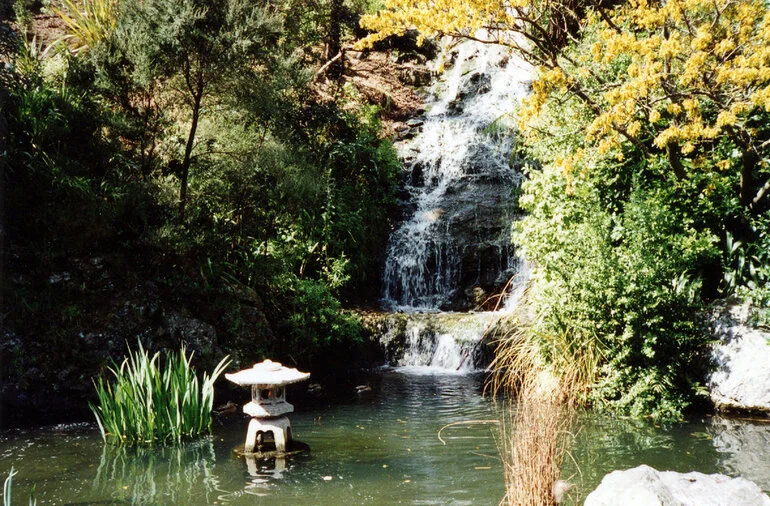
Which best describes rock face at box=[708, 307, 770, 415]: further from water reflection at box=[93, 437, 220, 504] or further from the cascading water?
water reflection at box=[93, 437, 220, 504]

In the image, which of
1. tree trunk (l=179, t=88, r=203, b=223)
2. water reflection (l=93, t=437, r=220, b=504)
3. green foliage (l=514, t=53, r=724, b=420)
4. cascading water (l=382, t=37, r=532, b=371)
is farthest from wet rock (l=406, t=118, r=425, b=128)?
water reflection (l=93, t=437, r=220, b=504)

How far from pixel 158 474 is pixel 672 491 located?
14.1ft

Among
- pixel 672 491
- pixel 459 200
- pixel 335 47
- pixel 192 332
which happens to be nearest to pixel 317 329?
pixel 192 332

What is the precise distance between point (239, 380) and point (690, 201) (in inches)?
243

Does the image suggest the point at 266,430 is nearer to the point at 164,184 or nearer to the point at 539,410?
the point at 539,410

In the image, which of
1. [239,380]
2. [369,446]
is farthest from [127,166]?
[369,446]

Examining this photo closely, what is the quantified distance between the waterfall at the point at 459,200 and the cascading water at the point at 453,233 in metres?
0.02

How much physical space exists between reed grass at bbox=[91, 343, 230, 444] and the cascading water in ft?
16.8

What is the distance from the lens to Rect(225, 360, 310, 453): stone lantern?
6129 mm

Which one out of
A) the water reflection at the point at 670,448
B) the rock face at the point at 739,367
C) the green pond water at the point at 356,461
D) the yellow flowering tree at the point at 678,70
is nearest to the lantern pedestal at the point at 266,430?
the green pond water at the point at 356,461

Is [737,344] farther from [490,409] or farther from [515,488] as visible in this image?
[515,488]

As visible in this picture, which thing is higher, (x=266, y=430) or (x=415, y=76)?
(x=415, y=76)

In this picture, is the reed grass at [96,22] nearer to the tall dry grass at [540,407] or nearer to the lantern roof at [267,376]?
the lantern roof at [267,376]

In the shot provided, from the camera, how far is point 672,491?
3.84 metres
